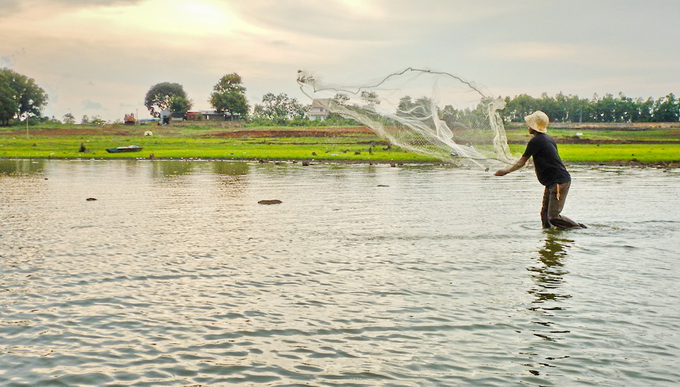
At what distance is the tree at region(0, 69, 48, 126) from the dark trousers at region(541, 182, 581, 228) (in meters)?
141

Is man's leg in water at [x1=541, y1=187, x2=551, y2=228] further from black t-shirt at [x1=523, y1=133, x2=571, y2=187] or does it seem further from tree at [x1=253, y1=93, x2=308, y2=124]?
tree at [x1=253, y1=93, x2=308, y2=124]

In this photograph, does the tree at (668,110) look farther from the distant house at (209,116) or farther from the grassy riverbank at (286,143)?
the distant house at (209,116)

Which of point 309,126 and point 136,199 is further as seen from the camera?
point 309,126

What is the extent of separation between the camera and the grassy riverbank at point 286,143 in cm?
6056

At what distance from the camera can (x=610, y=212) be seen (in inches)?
776

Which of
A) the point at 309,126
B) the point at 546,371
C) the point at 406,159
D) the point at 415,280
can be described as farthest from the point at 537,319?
the point at 309,126

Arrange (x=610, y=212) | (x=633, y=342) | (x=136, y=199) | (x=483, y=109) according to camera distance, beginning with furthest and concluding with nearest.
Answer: (x=136, y=199), (x=610, y=212), (x=483, y=109), (x=633, y=342)

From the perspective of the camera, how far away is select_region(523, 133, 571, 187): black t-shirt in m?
14.3

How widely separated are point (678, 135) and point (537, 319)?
10465 centimetres

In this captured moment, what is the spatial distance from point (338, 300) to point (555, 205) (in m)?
7.78

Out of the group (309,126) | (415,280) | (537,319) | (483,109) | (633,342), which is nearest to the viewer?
(633,342)

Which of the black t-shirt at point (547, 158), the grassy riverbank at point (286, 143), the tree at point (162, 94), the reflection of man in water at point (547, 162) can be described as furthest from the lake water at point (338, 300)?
the tree at point (162, 94)

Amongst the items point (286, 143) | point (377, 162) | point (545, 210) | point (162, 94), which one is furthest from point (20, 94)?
point (545, 210)

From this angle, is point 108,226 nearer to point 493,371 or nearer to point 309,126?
point 493,371
